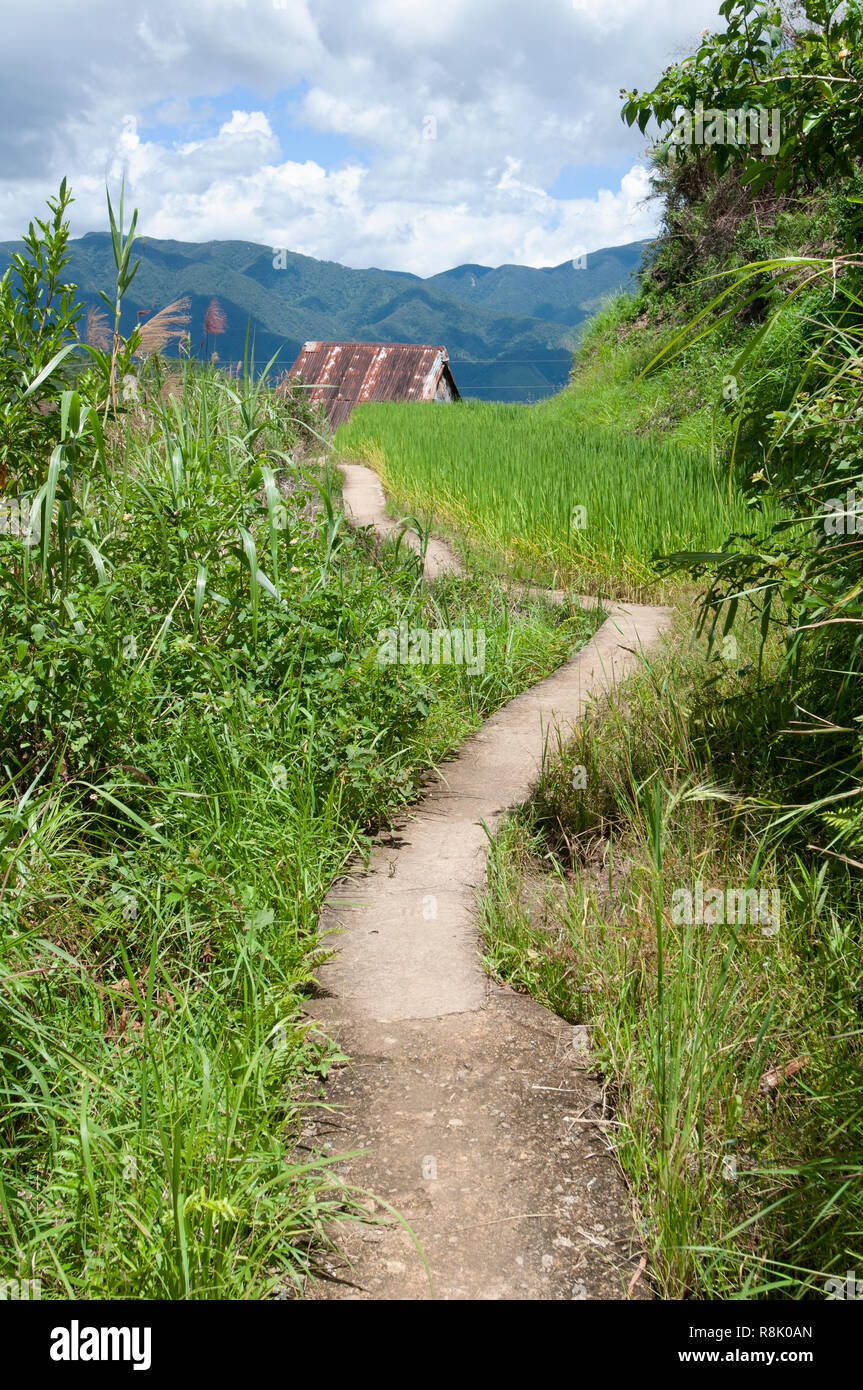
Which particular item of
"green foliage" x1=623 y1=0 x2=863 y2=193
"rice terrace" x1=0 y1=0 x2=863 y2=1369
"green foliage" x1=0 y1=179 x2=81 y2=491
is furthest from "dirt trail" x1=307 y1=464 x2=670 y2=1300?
"green foliage" x1=623 y1=0 x2=863 y2=193

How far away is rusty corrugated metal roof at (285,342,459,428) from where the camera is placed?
2684 cm

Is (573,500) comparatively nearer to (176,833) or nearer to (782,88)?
(782,88)

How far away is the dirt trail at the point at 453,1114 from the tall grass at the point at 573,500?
2330mm

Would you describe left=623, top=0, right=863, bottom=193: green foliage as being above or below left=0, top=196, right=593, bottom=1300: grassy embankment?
above

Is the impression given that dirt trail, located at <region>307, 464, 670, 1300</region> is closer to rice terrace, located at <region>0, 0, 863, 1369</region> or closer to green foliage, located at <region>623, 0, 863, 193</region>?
rice terrace, located at <region>0, 0, 863, 1369</region>

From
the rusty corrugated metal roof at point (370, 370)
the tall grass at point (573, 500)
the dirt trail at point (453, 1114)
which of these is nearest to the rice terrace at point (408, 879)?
the dirt trail at point (453, 1114)

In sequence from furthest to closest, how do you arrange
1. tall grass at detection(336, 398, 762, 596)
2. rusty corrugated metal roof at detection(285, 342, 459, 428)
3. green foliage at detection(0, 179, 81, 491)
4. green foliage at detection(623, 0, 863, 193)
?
1. rusty corrugated metal roof at detection(285, 342, 459, 428)
2. tall grass at detection(336, 398, 762, 596)
3. green foliage at detection(0, 179, 81, 491)
4. green foliage at detection(623, 0, 863, 193)

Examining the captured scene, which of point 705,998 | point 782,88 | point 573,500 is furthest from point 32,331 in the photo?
point 573,500

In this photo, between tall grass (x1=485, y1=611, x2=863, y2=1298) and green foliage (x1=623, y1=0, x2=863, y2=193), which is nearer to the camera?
tall grass (x1=485, y1=611, x2=863, y2=1298)

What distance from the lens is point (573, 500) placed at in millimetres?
6910

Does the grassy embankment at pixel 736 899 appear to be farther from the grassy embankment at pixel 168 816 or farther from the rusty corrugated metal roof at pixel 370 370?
the rusty corrugated metal roof at pixel 370 370

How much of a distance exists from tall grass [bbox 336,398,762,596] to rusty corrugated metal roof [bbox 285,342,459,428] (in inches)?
654

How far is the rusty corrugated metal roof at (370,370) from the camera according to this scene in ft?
88.1

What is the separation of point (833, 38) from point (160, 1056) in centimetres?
323
